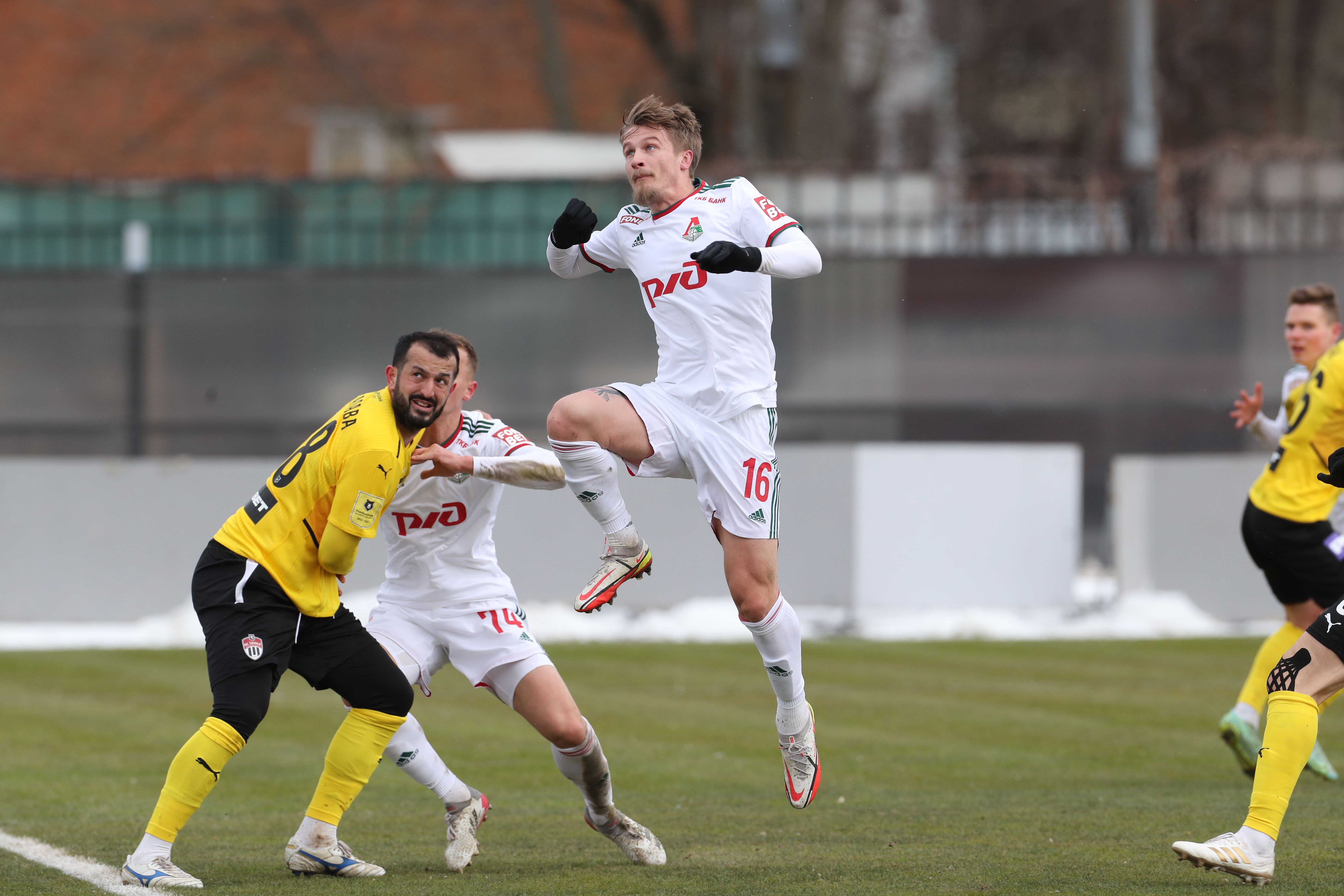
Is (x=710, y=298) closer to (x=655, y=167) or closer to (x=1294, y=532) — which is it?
(x=655, y=167)

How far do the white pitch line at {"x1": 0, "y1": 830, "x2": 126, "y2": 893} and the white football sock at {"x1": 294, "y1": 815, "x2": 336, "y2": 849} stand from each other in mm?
676

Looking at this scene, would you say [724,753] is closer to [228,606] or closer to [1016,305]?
[228,606]

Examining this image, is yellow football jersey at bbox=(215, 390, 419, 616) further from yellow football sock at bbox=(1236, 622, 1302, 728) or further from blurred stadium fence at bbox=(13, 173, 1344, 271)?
blurred stadium fence at bbox=(13, 173, 1344, 271)

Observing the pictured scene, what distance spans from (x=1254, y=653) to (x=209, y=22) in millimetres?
19780

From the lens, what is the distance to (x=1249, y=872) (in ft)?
18.4

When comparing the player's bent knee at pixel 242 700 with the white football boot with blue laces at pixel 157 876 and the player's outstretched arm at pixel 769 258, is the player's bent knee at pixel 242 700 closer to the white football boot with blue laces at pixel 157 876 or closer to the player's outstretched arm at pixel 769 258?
the white football boot with blue laces at pixel 157 876

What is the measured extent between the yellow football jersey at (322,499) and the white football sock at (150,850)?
3.16ft

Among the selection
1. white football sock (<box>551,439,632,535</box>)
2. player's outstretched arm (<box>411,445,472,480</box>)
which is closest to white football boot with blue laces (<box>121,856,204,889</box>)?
player's outstretched arm (<box>411,445,472,480</box>)

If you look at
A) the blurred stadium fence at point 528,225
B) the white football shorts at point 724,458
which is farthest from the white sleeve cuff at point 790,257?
the blurred stadium fence at point 528,225

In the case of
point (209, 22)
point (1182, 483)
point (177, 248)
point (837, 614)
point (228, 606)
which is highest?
point (209, 22)

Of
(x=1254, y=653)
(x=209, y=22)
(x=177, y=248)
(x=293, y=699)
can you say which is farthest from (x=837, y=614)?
(x=209, y=22)

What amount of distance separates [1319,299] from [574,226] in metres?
4.29

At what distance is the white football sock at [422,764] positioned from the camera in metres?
6.79

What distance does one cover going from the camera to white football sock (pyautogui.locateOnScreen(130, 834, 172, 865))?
5906mm
